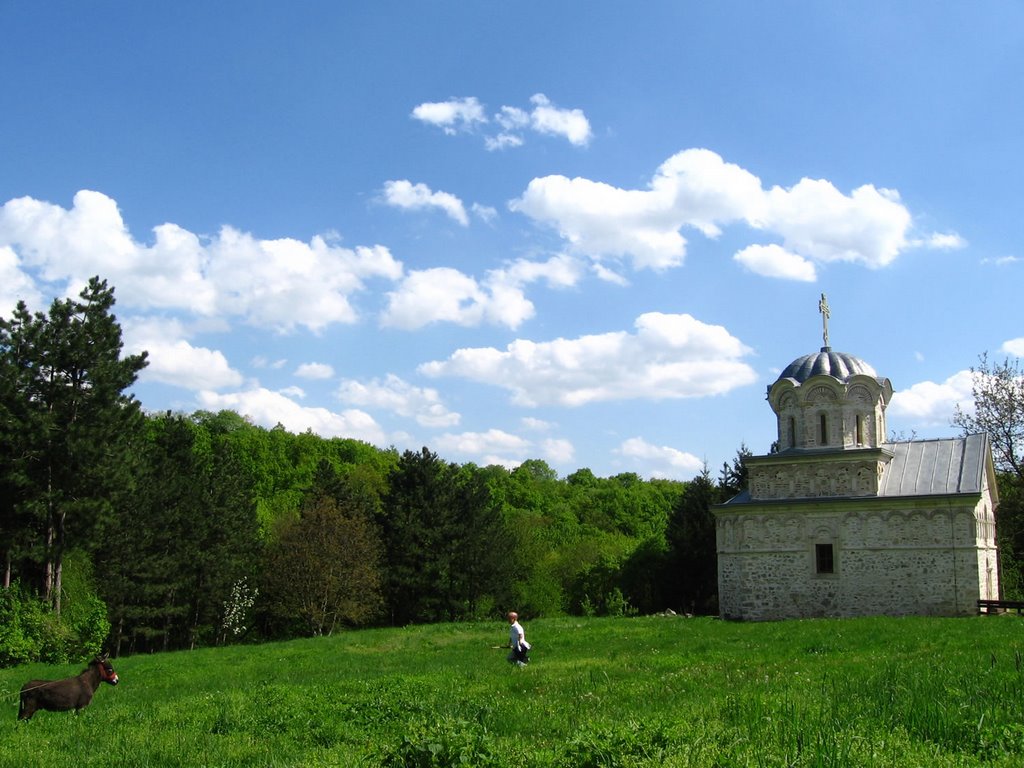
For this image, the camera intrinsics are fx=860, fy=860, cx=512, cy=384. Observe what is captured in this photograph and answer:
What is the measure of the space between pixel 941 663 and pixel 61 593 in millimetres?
26767

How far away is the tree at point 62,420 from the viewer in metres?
27.2

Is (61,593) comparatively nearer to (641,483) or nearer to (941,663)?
(941,663)

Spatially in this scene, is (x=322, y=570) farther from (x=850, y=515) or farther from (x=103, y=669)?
(x=103, y=669)

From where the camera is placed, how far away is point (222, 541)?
38031mm

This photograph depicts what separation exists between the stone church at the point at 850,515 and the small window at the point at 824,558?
1.4 inches

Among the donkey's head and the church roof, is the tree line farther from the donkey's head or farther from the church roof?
the donkey's head

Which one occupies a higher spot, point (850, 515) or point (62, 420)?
point (62, 420)

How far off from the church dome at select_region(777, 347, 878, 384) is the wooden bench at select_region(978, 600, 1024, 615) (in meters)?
8.64

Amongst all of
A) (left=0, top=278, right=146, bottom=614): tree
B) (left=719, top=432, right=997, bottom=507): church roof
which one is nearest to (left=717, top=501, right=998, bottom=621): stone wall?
(left=719, top=432, right=997, bottom=507): church roof

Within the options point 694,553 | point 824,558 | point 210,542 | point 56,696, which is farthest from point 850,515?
point 210,542

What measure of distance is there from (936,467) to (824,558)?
202 inches

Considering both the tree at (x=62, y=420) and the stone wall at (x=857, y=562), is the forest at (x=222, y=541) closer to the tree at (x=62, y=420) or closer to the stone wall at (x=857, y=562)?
the tree at (x=62, y=420)

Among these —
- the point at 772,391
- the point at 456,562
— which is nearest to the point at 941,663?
the point at 772,391

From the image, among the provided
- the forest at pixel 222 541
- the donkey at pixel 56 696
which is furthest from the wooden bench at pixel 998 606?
the donkey at pixel 56 696
